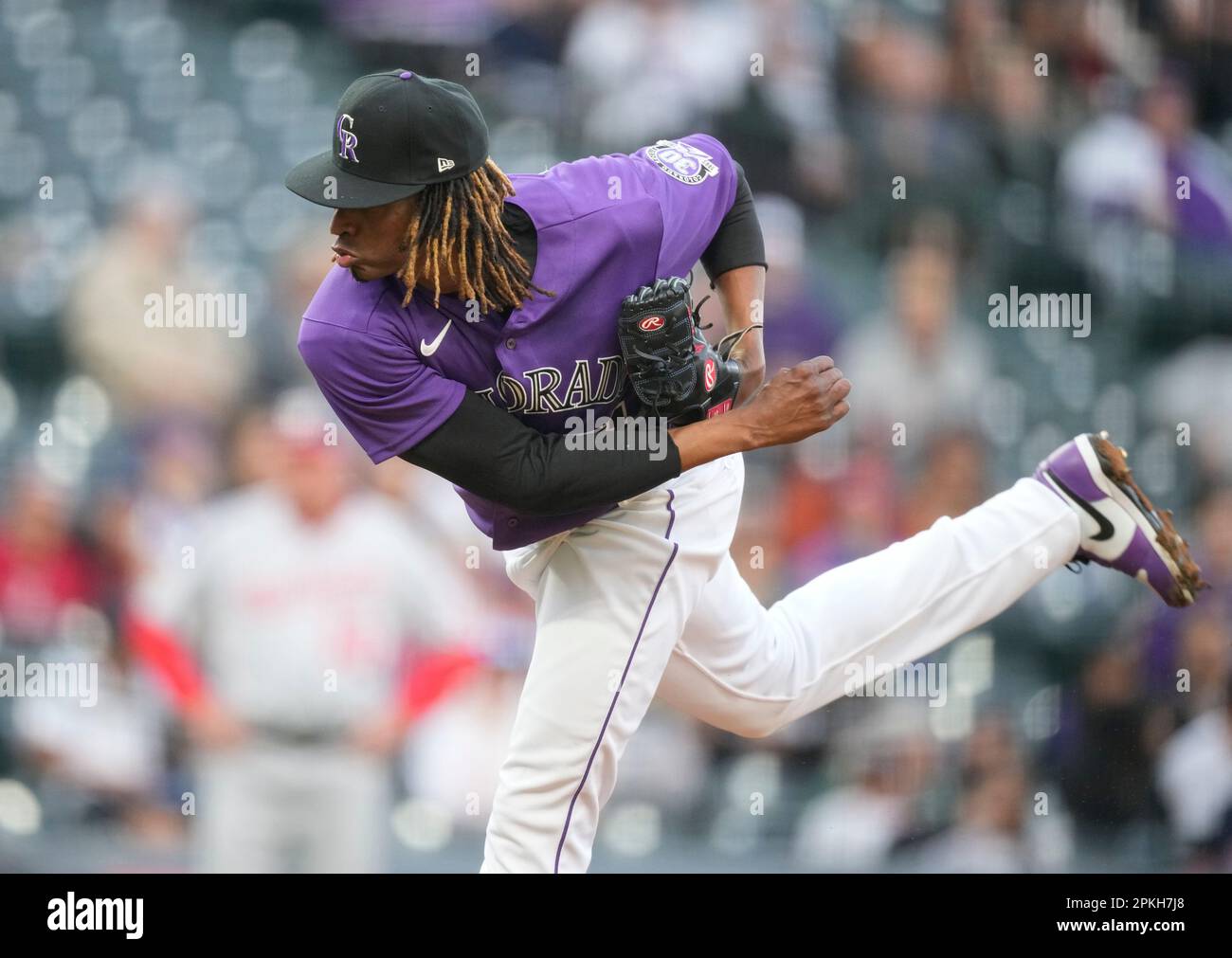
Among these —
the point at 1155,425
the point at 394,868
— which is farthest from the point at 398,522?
the point at 1155,425

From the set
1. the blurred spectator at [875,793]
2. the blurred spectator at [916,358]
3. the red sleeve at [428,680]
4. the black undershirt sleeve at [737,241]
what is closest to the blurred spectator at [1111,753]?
the blurred spectator at [875,793]

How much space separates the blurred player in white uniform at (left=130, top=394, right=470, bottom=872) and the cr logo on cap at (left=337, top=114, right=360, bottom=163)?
1276 mm

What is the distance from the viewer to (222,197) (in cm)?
322

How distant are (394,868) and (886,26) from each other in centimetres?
199

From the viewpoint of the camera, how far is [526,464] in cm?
197

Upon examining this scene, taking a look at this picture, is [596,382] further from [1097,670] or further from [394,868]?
[1097,670]

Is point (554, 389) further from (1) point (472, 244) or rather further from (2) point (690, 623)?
(2) point (690, 623)

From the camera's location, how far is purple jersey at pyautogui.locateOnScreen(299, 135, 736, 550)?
1.94 metres

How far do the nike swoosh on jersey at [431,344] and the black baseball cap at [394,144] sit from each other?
18 cm

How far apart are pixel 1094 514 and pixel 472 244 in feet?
3.55

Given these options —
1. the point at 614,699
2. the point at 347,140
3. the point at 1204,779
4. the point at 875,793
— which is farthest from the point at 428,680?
the point at 1204,779

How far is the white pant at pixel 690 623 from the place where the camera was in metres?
2.08

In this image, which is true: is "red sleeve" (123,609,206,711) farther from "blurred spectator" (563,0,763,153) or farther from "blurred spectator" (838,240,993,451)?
"blurred spectator" (838,240,993,451)

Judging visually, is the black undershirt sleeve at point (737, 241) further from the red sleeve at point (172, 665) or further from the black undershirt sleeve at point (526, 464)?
the red sleeve at point (172, 665)
